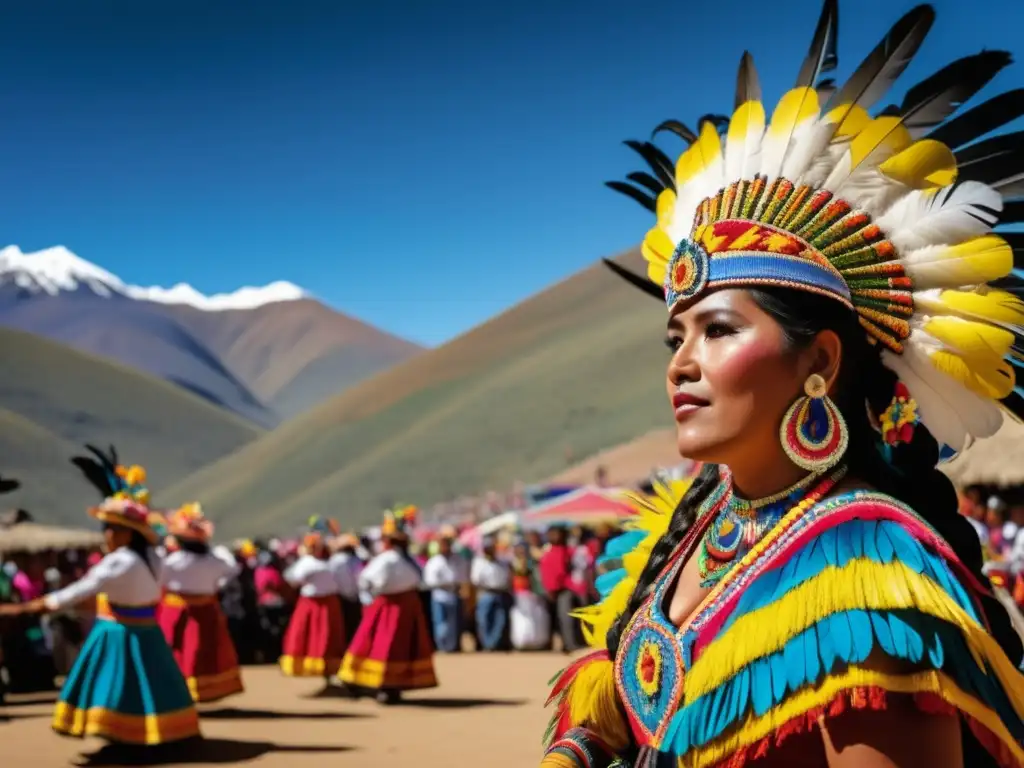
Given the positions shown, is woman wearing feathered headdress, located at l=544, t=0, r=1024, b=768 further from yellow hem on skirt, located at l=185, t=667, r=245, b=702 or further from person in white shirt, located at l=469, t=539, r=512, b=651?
person in white shirt, located at l=469, t=539, r=512, b=651

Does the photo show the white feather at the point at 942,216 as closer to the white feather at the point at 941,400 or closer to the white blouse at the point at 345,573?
the white feather at the point at 941,400

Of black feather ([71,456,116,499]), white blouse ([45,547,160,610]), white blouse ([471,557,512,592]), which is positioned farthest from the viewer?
white blouse ([471,557,512,592])

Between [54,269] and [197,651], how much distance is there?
175 m

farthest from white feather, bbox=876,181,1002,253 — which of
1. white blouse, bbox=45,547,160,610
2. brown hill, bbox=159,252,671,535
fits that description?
brown hill, bbox=159,252,671,535

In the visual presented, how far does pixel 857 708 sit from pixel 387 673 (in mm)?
11233

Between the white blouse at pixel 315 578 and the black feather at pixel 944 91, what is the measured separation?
12356 millimetres

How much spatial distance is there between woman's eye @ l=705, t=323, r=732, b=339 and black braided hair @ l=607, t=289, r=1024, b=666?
3.2 inches

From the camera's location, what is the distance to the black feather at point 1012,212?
2406mm

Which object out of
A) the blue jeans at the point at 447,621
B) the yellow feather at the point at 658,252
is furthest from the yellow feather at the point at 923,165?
the blue jeans at the point at 447,621

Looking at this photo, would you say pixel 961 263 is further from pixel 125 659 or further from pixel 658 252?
pixel 125 659

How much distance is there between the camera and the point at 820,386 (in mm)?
2326

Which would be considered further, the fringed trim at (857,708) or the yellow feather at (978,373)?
the yellow feather at (978,373)

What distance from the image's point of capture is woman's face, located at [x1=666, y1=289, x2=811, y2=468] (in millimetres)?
2318

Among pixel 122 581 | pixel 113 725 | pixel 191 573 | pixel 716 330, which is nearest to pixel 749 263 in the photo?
pixel 716 330
